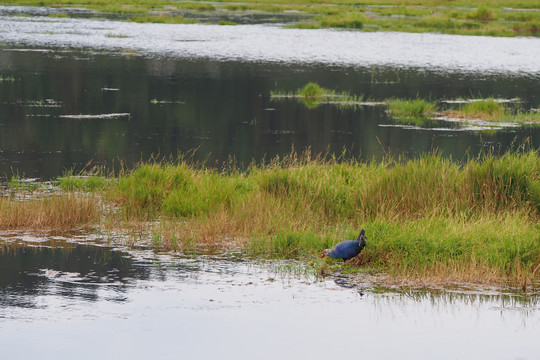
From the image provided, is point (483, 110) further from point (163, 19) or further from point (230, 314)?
point (163, 19)

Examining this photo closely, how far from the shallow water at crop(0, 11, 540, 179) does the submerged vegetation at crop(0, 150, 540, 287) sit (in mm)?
3937

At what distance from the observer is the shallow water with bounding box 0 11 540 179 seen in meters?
30.3

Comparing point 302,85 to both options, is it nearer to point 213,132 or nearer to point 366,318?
point 213,132

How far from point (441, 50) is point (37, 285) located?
58852 millimetres

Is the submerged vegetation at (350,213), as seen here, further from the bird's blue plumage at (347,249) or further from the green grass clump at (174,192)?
the bird's blue plumage at (347,249)

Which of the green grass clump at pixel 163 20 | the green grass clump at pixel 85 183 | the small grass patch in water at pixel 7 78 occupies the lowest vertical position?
the small grass patch in water at pixel 7 78

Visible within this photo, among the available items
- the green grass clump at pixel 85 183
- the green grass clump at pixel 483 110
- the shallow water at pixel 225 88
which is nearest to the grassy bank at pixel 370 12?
the shallow water at pixel 225 88

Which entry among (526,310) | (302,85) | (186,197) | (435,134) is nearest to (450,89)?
Answer: (302,85)

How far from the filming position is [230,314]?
1267 cm

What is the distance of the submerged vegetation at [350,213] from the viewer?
47.6 ft

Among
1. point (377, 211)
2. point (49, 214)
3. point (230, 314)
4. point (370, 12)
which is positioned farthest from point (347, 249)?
point (370, 12)

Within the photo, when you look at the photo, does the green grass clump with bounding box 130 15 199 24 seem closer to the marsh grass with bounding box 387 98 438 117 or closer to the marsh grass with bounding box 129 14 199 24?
the marsh grass with bounding box 129 14 199 24

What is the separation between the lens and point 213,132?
33812 mm

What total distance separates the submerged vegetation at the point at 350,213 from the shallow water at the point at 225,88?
3937 mm
